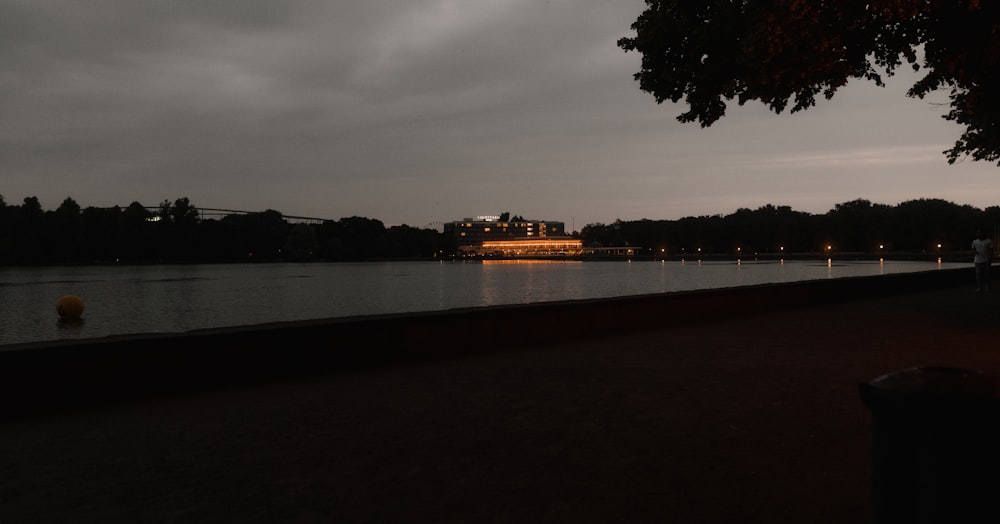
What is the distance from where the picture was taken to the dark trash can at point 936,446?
244cm

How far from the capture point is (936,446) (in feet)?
8.23

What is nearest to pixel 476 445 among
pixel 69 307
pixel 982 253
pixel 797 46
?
pixel 797 46

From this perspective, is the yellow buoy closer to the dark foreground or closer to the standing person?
the dark foreground

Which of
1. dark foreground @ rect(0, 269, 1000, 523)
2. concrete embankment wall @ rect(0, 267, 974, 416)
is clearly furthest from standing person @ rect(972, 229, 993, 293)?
dark foreground @ rect(0, 269, 1000, 523)

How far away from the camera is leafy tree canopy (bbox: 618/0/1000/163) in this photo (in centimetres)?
1008

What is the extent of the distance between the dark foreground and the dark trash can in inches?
52.9

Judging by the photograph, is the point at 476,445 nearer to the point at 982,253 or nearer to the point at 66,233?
the point at 982,253

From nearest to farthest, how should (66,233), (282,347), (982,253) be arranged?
1. (282,347)
2. (982,253)
3. (66,233)

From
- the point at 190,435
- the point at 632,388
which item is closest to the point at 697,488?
the point at 632,388

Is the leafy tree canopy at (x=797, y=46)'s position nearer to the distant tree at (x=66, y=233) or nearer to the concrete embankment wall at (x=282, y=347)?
the concrete embankment wall at (x=282, y=347)

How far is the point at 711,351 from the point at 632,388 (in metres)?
3.30

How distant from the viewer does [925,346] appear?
34.2 feet

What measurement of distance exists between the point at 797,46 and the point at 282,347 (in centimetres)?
856

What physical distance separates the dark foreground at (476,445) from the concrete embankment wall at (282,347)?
0.37 ft
